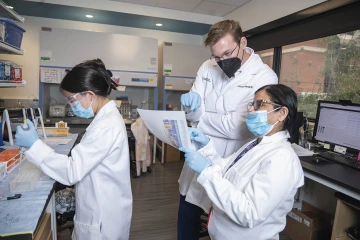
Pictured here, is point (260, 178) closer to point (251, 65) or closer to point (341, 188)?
point (251, 65)

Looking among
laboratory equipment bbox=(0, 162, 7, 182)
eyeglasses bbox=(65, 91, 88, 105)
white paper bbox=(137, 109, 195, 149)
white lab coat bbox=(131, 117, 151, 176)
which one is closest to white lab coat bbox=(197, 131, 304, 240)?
white paper bbox=(137, 109, 195, 149)

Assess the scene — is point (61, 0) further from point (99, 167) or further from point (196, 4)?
point (99, 167)

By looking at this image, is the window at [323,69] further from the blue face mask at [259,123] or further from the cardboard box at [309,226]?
the blue face mask at [259,123]

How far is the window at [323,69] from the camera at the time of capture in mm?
2225

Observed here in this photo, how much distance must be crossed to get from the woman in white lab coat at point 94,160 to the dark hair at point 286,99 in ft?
2.35

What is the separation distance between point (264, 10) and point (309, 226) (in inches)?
100

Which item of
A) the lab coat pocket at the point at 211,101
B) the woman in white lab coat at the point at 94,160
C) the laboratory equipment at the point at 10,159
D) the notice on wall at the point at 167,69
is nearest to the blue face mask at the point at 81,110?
the woman in white lab coat at the point at 94,160

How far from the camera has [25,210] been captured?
0.87 metres

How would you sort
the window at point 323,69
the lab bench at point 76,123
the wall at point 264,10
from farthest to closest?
1. the lab bench at point 76,123
2. the wall at point 264,10
3. the window at point 323,69

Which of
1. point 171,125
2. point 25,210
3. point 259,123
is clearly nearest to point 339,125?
point 259,123

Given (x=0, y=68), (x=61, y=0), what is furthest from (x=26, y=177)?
(x=61, y=0)

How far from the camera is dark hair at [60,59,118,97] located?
110cm

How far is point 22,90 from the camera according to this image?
12.7 feet

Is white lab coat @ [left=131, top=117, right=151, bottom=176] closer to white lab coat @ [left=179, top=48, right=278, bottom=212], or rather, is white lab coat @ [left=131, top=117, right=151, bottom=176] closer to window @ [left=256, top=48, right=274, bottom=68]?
white lab coat @ [left=179, top=48, right=278, bottom=212]
